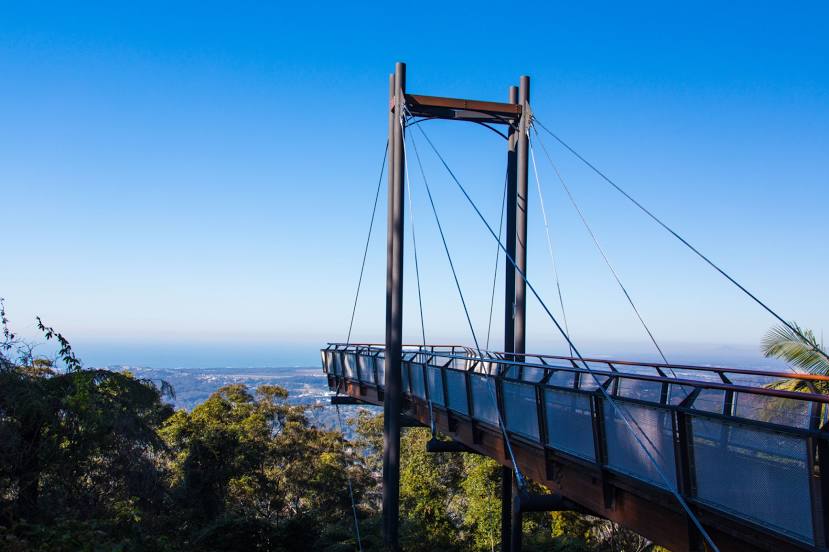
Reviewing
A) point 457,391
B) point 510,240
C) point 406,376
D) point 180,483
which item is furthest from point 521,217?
point 180,483

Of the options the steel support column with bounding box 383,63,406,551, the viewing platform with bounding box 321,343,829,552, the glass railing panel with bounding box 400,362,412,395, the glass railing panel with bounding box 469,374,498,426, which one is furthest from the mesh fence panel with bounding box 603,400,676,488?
the glass railing panel with bounding box 400,362,412,395

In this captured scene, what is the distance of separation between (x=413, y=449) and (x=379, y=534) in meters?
14.7

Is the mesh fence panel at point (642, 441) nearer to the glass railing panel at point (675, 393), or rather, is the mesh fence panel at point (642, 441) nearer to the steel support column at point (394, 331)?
the glass railing panel at point (675, 393)

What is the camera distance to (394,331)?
513 inches

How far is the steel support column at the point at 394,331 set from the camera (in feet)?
42.7

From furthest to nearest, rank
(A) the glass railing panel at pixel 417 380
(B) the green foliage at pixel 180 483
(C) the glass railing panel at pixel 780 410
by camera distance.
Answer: (A) the glass railing panel at pixel 417 380 → (B) the green foliage at pixel 180 483 → (C) the glass railing panel at pixel 780 410

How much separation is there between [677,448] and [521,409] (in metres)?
3.07

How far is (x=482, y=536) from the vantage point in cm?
2133

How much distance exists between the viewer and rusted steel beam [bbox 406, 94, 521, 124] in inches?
534

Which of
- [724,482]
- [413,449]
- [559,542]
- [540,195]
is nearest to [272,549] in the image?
[559,542]

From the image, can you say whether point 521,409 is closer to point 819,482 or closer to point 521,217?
point 819,482

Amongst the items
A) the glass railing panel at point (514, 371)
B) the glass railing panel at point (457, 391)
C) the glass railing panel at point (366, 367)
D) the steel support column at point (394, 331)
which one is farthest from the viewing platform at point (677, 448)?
the glass railing panel at point (366, 367)

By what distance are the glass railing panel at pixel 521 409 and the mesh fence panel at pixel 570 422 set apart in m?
0.36

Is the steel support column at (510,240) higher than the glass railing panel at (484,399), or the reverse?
the steel support column at (510,240)
